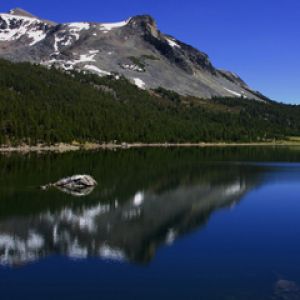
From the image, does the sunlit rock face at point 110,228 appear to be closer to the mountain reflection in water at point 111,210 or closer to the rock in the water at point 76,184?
the mountain reflection in water at point 111,210

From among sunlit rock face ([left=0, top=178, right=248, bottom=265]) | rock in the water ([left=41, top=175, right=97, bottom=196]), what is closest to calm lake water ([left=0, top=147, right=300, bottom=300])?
sunlit rock face ([left=0, top=178, right=248, bottom=265])

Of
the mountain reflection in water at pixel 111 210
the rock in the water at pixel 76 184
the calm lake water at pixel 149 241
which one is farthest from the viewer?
the rock in the water at pixel 76 184

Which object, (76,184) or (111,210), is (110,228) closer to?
(111,210)

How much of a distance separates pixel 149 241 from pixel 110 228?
701 centimetres

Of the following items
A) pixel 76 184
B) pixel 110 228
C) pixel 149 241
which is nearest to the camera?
pixel 149 241

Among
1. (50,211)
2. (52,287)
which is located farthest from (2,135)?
(52,287)

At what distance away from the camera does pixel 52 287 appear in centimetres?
3428

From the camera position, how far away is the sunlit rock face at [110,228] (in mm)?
43188

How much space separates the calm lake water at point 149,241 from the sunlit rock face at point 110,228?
0.32ft

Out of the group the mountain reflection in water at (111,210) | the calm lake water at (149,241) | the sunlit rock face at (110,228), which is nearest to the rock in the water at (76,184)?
the calm lake water at (149,241)

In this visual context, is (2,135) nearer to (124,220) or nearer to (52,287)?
(124,220)

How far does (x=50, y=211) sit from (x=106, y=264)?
2281cm

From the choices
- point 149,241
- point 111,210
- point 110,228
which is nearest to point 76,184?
point 111,210

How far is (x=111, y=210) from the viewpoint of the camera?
63.8m
